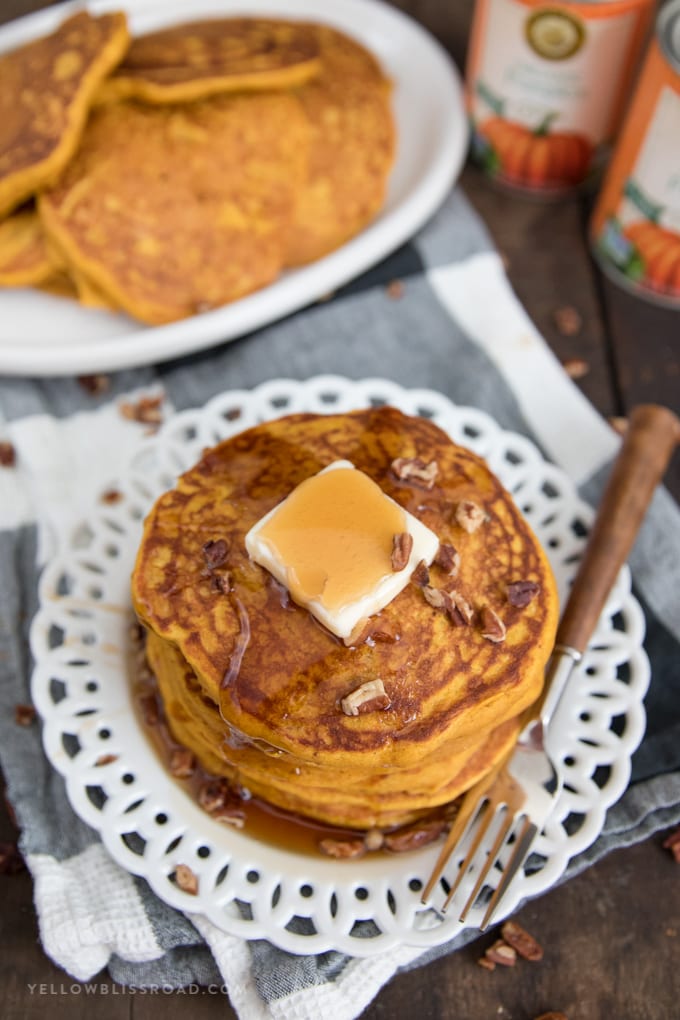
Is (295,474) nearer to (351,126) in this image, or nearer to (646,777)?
(646,777)

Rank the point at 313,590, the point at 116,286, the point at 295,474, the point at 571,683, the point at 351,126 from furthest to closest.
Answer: the point at 351,126 → the point at 116,286 → the point at 571,683 → the point at 295,474 → the point at 313,590

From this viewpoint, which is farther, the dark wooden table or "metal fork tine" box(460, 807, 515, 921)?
the dark wooden table

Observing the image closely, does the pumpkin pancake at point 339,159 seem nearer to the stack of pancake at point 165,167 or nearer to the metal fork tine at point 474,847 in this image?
the stack of pancake at point 165,167

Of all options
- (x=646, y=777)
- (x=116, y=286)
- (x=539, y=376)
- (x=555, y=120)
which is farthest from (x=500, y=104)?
(x=646, y=777)

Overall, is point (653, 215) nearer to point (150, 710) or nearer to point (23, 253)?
point (23, 253)

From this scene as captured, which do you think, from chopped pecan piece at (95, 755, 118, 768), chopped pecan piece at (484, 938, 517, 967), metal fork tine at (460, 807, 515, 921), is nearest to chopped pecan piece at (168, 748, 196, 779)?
chopped pecan piece at (95, 755, 118, 768)

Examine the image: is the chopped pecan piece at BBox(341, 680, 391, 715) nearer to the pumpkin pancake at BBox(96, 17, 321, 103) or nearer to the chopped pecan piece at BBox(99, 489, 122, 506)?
the chopped pecan piece at BBox(99, 489, 122, 506)
